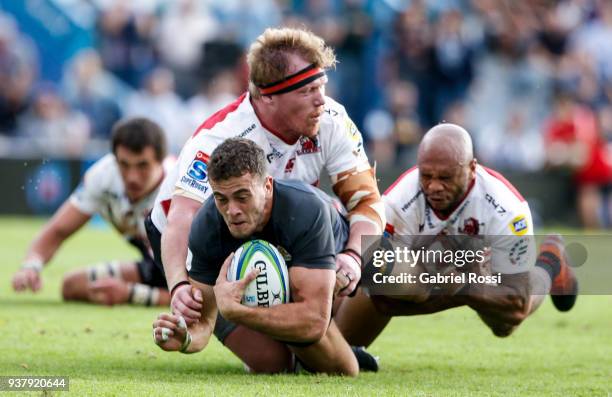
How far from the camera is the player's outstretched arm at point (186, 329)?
610 cm

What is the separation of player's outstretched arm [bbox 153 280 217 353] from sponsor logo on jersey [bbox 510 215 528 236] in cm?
227

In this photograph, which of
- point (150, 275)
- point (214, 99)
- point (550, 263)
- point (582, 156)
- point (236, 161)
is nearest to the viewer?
point (236, 161)

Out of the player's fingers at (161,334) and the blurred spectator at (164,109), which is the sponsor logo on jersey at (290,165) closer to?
the player's fingers at (161,334)

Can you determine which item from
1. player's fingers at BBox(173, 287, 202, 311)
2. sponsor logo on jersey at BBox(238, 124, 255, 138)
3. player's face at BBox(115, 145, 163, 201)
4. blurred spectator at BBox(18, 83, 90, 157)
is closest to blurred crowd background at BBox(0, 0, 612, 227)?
blurred spectator at BBox(18, 83, 90, 157)

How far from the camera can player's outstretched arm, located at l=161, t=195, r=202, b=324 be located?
635cm

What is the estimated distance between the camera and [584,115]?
21203mm

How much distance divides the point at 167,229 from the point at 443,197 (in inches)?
74.7

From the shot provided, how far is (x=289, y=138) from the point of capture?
7262 millimetres

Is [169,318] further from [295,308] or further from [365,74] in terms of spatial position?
[365,74]

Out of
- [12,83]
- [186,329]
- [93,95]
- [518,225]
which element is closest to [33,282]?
[186,329]

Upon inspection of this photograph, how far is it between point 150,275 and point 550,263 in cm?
382

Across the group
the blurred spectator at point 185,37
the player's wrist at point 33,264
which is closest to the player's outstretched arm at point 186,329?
the player's wrist at point 33,264

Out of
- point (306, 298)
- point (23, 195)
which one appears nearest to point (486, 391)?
point (306, 298)

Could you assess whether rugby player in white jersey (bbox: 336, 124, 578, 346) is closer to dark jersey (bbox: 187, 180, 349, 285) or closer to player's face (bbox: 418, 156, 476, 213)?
player's face (bbox: 418, 156, 476, 213)
